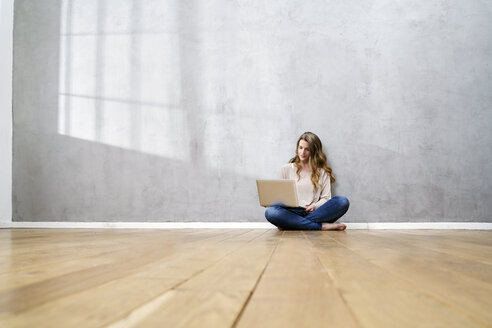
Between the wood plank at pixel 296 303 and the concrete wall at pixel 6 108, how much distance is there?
12.2ft

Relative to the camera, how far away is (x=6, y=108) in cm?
380

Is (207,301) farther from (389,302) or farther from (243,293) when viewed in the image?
(389,302)

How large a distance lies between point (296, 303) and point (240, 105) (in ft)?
10.1

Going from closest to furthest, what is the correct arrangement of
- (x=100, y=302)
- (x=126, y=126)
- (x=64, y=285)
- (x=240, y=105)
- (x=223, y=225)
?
(x=100, y=302) → (x=64, y=285) → (x=223, y=225) → (x=240, y=105) → (x=126, y=126)

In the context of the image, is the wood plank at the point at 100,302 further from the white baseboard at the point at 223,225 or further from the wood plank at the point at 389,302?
the white baseboard at the point at 223,225

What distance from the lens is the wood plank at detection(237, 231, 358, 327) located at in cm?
45

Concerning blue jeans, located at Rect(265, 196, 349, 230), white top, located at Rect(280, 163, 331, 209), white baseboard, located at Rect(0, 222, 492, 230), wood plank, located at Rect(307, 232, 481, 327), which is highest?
white top, located at Rect(280, 163, 331, 209)

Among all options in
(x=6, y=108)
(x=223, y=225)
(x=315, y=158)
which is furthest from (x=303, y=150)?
(x=6, y=108)

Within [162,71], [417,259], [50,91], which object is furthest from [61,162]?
[417,259]

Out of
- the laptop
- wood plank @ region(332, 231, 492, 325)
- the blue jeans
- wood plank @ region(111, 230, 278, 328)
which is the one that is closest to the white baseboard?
the blue jeans

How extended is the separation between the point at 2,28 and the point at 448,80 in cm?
426

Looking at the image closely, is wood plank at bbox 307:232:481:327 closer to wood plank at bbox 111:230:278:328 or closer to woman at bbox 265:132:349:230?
wood plank at bbox 111:230:278:328

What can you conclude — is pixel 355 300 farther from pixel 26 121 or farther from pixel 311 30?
pixel 26 121

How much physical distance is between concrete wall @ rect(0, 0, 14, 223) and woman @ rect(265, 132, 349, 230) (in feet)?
8.68
